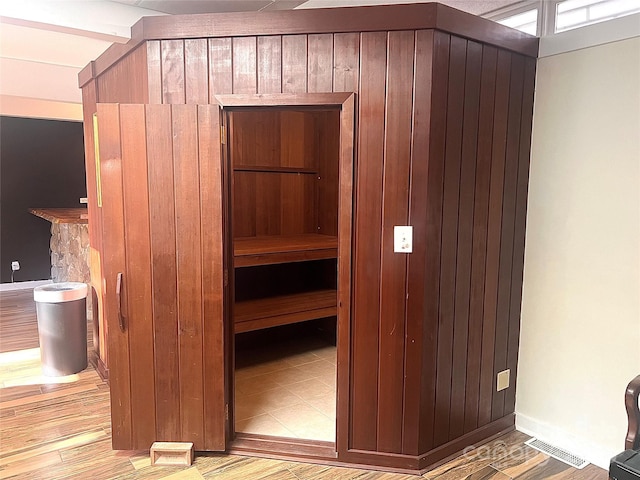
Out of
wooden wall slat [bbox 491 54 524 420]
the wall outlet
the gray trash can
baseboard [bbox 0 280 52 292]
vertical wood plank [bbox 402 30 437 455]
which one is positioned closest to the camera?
vertical wood plank [bbox 402 30 437 455]

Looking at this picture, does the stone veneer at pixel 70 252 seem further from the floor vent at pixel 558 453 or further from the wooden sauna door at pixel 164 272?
the floor vent at pixel 558 453

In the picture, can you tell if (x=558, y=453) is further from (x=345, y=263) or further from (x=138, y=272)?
(x=138, y=272)

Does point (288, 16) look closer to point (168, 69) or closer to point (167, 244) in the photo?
point (168, 69)

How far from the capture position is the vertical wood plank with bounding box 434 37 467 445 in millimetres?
2193

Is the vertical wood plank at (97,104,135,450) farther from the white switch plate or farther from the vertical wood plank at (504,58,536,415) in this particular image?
the vertical wood plank at (504,58,536,415)

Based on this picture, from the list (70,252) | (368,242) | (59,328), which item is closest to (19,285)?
(70,252)

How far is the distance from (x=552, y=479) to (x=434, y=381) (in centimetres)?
73

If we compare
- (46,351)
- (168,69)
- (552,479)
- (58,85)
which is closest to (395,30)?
(168,69)

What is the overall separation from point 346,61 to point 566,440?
91.8 inches

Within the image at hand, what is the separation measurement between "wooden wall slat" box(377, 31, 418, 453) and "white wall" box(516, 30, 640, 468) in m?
0.89

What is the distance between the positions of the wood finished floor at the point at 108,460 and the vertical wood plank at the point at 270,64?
191 cm

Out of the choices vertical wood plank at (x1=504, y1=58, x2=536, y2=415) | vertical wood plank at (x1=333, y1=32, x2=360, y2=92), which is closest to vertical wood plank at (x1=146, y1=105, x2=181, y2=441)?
vertical wood plank at (x1=333, y1=32, x2=360, y2=92)

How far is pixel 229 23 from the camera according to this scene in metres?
2.17

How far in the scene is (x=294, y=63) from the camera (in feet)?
7.15
